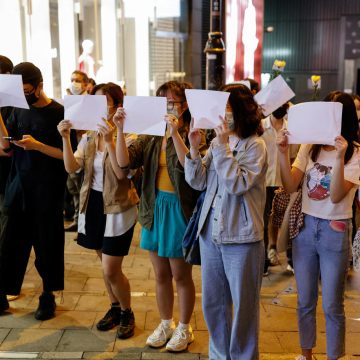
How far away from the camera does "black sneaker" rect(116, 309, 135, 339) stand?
12.2ft

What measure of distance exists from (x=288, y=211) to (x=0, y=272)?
242 centimetres

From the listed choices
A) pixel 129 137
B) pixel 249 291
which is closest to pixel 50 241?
pixel 129 137

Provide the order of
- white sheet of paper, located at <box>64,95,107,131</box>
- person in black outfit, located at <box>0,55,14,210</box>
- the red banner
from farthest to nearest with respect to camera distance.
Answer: the red banner → person in black outfit, located at <box>0,55,14,210</box> → white sheet of paper, located at <box>64,95,107,131</box>

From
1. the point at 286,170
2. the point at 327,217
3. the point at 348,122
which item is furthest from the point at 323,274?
the point at 348,122

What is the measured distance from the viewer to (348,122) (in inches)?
116

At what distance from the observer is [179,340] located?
3525 millimetres

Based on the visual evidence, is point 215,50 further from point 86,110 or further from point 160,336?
point 160,336

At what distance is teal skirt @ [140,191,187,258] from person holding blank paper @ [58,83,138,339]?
31 cm

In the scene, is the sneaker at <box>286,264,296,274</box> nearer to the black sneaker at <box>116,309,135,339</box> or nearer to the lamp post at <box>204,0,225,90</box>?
the black sneaker at <box>116,309,135,339</box>

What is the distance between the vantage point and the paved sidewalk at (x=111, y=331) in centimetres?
353

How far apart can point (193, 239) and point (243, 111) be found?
0.85 metres


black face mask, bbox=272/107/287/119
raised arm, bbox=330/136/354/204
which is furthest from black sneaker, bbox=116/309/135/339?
black face mask, bbox=272/107/287/119

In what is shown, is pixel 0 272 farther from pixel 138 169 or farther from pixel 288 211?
pixel 288 211

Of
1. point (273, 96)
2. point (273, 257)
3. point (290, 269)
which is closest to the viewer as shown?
point (273, 96)
